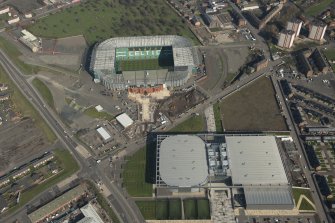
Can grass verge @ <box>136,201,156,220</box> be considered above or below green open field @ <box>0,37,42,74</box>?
below

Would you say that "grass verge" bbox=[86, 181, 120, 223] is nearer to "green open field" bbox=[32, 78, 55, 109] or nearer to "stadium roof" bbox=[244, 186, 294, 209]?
"stadium roof" bbox=[244, 186, 294, 209]

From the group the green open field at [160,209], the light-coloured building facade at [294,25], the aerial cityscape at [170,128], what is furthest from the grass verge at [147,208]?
the light-coloured building facade at [294,25]

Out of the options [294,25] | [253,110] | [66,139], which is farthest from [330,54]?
[66,139]

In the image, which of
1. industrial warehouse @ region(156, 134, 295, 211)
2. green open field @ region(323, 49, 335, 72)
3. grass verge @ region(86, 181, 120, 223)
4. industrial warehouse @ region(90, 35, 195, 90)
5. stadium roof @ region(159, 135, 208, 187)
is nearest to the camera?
grass verge @ region(86, 181, 120, 223)

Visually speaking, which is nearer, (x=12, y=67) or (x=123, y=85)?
(x=123, y=85)

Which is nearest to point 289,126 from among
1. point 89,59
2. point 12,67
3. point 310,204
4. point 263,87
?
point 263,87

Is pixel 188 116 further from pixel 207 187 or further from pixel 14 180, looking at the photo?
pixel 14 180

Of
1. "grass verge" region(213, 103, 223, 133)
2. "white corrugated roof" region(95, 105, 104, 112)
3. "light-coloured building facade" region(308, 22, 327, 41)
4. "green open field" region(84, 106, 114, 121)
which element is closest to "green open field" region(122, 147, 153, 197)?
"green open field" region(84, 106, 114, 121)
